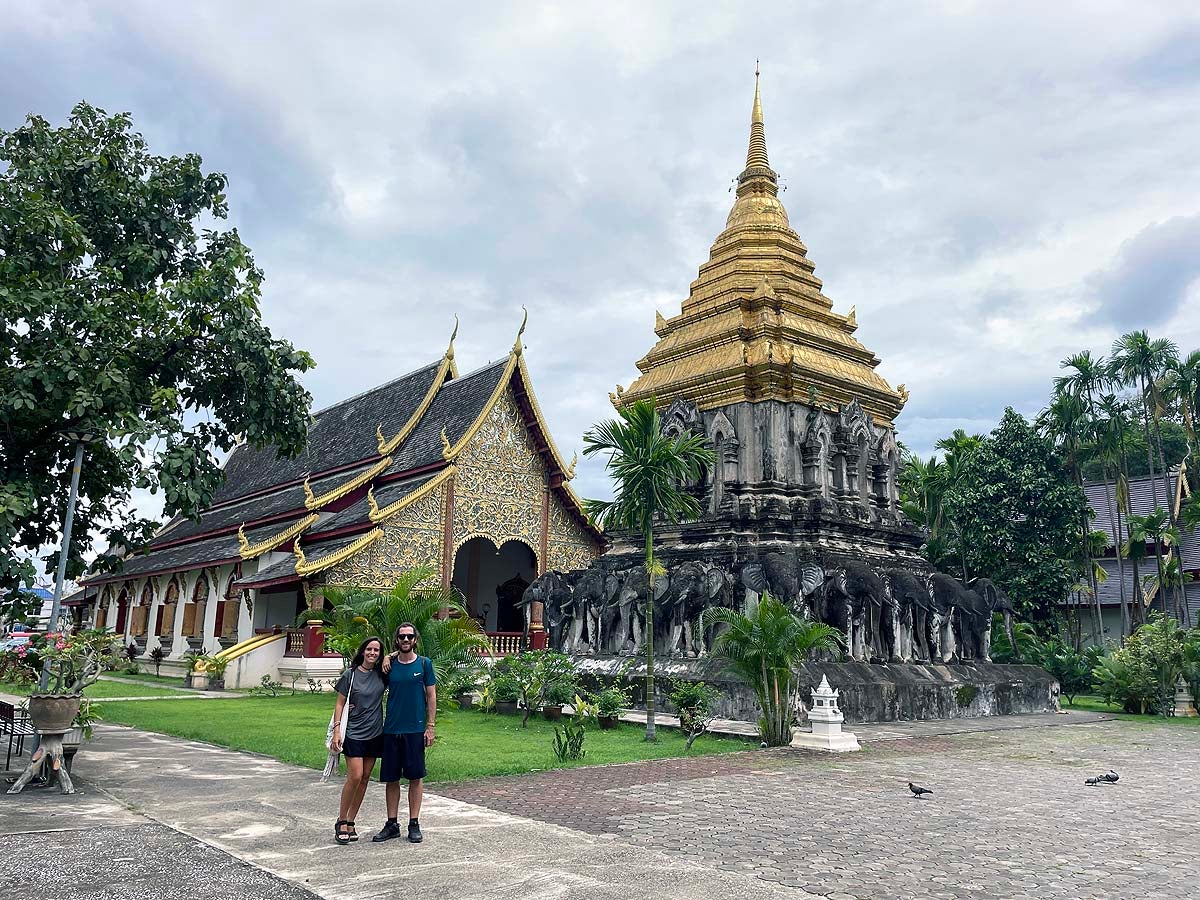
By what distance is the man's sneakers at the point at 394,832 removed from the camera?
543 cm

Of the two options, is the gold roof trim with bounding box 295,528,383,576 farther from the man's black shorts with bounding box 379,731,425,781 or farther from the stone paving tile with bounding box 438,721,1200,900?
the man's black shorts with bounding box 379,731,425,781

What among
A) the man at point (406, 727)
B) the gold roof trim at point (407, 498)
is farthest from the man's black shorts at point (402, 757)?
Answer: the gold roof trim at point (407, 498)

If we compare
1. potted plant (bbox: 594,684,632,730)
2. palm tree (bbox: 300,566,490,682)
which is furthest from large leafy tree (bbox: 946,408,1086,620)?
palm tree (bbox: 300,566,490,682)

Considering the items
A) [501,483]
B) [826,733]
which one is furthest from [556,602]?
[826,733]

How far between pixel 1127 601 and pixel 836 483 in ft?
57.2

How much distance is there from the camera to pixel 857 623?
1481 cm

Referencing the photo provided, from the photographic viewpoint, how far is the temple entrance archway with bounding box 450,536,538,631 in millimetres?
25578

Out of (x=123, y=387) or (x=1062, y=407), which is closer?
(x=123, y=387)

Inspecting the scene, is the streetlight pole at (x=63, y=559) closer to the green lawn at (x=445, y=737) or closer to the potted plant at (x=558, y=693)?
the green lawn at (x=445, y=737)

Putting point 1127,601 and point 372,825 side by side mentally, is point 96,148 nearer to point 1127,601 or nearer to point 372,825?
point 372,825

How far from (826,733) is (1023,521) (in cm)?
1836

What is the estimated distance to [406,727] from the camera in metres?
5.51

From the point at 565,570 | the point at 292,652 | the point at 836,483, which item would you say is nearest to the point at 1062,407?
the point at 836,483

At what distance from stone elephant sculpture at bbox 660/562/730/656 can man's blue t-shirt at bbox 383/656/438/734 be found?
9486mm
